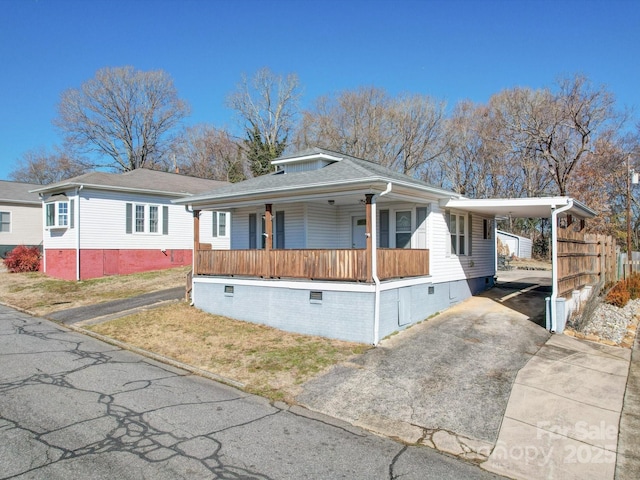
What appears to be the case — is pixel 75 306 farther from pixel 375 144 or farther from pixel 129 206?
pixel 375 144

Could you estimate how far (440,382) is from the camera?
8031mm

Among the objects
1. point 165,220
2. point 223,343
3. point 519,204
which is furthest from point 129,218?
point 519,204

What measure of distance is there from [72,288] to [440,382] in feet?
52.5

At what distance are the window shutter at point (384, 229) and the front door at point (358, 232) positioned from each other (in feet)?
2.46

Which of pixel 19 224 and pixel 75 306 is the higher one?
pixel 19 224

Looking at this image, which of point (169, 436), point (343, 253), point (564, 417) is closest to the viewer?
point (169, 436)

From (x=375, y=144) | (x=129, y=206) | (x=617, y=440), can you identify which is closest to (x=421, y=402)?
(x=617, y=440)

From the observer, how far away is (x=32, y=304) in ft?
51.4

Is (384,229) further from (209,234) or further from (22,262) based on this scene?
(22,262)

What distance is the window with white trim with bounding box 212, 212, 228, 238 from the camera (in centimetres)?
2536

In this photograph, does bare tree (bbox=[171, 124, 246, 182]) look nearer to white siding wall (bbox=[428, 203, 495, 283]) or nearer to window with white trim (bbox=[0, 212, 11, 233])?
window with white trim (bbox=[0, 212, 11, 233])

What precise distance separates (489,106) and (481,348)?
1408 inches

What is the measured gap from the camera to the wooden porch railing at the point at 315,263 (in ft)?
35.6

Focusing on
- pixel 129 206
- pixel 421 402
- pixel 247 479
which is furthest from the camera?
pixel 129 206
